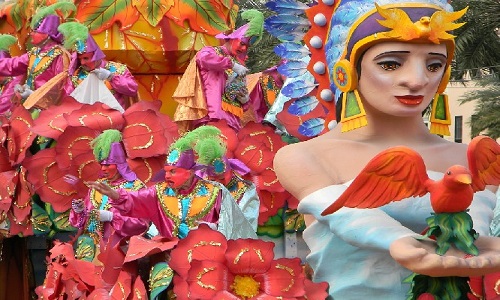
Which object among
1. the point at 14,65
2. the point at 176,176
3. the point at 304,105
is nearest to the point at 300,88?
the point at 304,105

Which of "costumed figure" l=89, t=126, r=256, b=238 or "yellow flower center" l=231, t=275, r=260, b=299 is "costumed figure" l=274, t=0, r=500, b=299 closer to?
"yellow flower center" l=231, t=275, r=260, b=299

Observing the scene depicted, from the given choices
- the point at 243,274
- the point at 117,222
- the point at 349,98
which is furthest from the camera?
the point at 117,222

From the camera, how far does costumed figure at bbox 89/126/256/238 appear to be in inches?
207

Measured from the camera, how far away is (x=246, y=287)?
12.0 ft

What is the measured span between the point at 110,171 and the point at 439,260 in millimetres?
3221

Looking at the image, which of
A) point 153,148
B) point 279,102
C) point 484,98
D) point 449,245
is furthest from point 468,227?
point 484,98

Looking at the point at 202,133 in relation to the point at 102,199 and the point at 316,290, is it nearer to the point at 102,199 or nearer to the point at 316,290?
the point at 102,199

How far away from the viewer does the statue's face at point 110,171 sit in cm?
596

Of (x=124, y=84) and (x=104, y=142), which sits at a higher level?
(x=104, y=142)

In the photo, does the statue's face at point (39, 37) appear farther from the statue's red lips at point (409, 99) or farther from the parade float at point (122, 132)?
the statue's red lips at point (409, 99)

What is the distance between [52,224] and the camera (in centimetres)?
672

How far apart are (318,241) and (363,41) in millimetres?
615

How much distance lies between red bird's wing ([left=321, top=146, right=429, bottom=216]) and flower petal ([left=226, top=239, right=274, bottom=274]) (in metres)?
0.56

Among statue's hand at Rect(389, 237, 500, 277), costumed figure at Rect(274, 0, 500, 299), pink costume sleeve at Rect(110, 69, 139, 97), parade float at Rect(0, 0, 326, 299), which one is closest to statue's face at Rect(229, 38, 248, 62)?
parade float at Rect(0, 0, 326, 299)
